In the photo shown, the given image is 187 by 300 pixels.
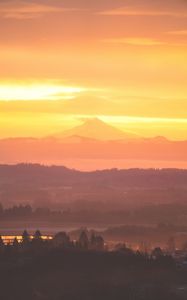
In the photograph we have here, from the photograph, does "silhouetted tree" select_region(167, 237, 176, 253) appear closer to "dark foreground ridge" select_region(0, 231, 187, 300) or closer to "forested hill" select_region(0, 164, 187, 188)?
"dark foreground ridge" select_region(0, 231, 187, 300)

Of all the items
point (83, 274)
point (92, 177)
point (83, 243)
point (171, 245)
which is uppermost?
point (92, 177)

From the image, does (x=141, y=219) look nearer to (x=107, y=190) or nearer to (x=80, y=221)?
(x=80, y=221)

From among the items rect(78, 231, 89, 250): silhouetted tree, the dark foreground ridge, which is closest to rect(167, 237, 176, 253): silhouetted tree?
rect(78, 231, 89, 250): silhouetted tree

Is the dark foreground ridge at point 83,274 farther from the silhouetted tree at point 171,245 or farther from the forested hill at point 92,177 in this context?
the forested hill at point 92,177

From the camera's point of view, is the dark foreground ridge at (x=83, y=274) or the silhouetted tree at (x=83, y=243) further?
the silhouetted tree at (x=83, y=243)

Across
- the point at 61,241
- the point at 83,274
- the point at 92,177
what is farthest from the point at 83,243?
the point at 92,177

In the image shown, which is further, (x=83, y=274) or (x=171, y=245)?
(x=171, y=245)

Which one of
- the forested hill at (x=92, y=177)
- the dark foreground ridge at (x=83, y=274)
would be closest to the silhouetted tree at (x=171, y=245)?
the dark foreground ridge at (x=83, y=274)

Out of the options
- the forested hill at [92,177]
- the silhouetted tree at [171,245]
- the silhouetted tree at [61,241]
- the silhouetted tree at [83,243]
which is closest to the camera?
the silhouetted tree at [61,241]

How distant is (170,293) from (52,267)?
249cm

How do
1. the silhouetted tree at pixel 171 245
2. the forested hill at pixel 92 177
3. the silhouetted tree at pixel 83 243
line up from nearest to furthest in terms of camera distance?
the silhouetted tree at pixel 83 243 → the silhouetted tree at pixel 171 245 → the forested hill at pixel 92 177

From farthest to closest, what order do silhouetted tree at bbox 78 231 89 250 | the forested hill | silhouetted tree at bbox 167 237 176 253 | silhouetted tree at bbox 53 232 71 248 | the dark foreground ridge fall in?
the forested hill → silhouetted tree at bbox 167 237 176 253 → silhouetted tree at bbox 78 231 89 250 → silhouetted tree at bbox 53 232 71 248 → the dark foreground ridge

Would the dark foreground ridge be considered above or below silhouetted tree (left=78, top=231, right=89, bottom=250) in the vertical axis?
below

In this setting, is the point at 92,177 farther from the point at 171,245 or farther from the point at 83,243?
the point at 83,243
